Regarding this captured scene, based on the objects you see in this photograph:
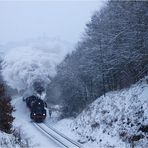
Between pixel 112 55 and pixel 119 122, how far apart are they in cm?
1219

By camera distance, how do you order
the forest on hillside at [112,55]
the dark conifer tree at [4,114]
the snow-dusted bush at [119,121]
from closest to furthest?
the snow-dusted bush at [119,121]
the dark conifer tree at [4,114]
the forest on hillside at [112,55]

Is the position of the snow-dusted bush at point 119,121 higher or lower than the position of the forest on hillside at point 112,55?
lower

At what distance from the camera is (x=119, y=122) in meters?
24.7

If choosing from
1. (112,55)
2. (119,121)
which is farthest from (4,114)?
(112,55)

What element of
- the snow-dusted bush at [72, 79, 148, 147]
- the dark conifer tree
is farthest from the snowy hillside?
the dark conifer tree

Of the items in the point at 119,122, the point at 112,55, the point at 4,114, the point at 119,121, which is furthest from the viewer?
the point at 112,55

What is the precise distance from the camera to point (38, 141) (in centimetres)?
2975

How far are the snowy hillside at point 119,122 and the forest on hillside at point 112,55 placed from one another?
10.4 feet

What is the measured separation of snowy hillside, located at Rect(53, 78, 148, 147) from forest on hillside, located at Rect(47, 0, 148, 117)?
316 cm

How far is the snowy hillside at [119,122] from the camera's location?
2166cm

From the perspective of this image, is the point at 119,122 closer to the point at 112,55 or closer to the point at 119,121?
the point at 119,121

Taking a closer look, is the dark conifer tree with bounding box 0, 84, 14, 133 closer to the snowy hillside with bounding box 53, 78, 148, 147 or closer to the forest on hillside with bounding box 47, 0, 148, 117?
the snowy hillside with bounding box 53, 78, 148, 147

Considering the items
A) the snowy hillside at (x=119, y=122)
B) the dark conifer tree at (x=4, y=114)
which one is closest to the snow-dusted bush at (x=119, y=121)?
the snowy hillside at (x=119, y=122)

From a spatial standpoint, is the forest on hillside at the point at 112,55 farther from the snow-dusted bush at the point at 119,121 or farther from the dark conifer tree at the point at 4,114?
the dark conifer tree at the point at 4,114
